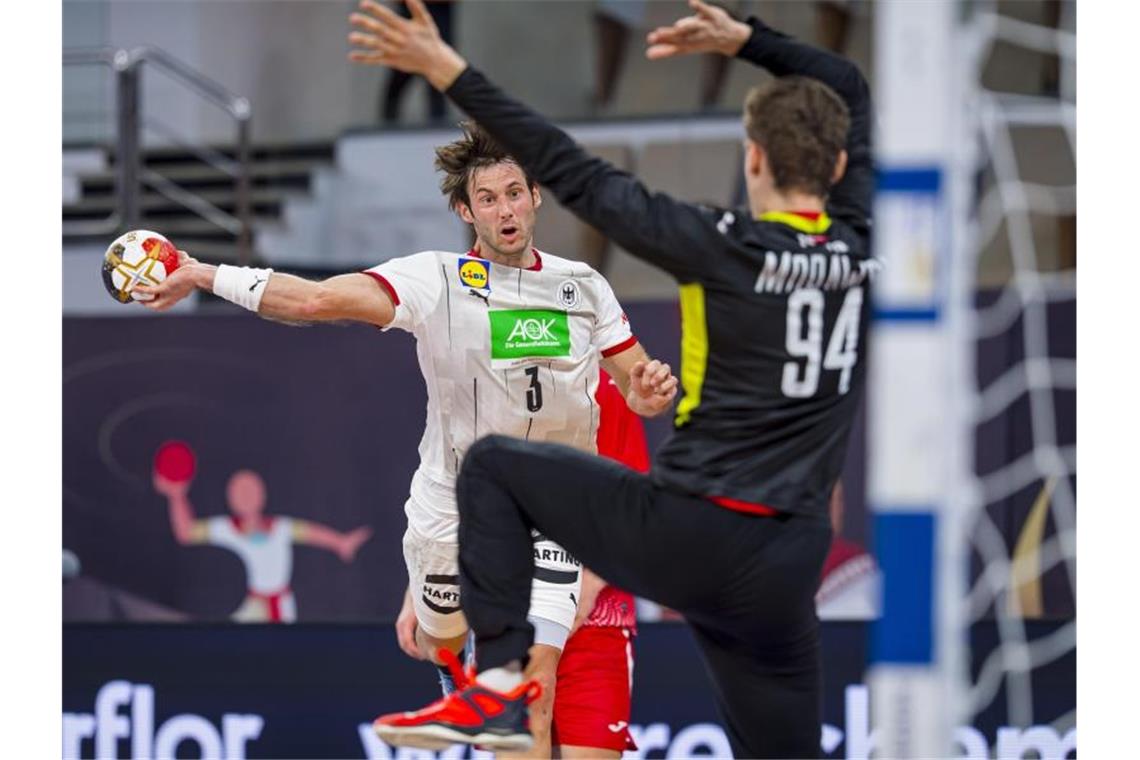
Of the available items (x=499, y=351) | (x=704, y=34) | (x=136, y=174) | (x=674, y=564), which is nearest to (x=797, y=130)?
(x=704, y=34)

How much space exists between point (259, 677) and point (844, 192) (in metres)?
4.33

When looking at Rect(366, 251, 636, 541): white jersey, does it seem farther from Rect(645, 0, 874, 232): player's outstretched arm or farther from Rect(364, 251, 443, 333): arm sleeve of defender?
Rect(645, 0, 874, 232): player's outstretched arm

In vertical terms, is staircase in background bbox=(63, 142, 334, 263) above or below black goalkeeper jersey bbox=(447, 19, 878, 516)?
above

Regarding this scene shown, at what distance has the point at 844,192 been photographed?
4.44 metres

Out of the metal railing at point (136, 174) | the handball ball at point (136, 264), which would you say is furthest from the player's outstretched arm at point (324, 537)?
the handball ball at point (136, 264)

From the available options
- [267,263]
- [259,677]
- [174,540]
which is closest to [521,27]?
[267,263]

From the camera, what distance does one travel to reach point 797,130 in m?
4.09

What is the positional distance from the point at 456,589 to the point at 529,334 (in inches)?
34.8

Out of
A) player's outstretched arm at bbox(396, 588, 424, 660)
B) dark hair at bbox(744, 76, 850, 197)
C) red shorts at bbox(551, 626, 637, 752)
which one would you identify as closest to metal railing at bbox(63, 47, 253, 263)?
player's outstretched arm at bbox(396, 588, 424, 660)

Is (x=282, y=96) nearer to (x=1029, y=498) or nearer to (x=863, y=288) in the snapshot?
(x=1029, y=498)

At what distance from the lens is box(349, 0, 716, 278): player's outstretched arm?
4031 millimetres
